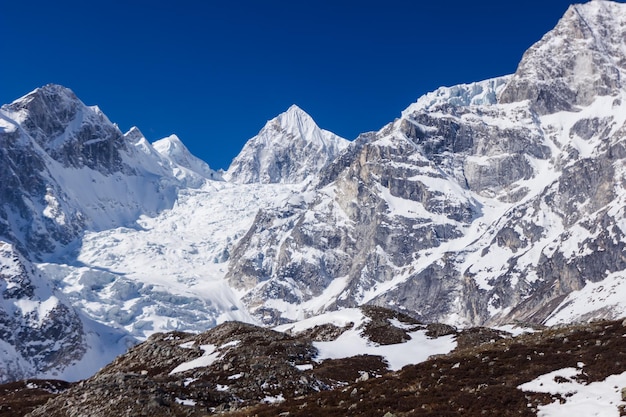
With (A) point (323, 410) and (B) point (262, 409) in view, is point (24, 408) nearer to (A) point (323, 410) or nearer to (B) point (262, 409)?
(B) point (262, 409)

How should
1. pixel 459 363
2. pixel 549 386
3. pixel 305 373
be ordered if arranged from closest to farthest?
pixel 549 386 < pixel 459 363 < pixel 305 373

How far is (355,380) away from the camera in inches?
2448

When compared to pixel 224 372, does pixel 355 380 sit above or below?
below

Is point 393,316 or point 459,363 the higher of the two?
point 393,316

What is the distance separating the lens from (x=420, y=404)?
3944 cm

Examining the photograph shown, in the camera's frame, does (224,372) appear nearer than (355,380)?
No

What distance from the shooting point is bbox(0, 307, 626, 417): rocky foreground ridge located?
128 feet

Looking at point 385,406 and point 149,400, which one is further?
point 149,400

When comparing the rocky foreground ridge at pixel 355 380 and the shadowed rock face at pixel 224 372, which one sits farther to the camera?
the shadowed rock face at pixel 224 372

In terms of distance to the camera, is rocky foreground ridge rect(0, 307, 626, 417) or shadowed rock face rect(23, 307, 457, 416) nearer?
rocky foreground ridge rect(0, 307, 626, 417)

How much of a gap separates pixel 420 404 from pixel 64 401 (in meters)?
29.4

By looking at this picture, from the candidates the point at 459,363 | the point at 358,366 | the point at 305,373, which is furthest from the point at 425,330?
the point at 459,363

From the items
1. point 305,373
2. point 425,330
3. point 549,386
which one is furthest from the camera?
point 425,330

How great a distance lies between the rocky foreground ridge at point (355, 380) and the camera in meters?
39.0
